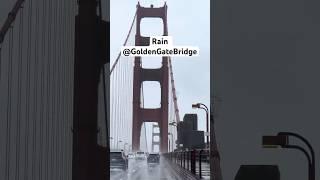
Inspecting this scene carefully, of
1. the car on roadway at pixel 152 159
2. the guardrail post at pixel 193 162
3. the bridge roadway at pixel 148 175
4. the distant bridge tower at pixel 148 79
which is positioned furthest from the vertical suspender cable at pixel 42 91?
the car on roadway at pixel 152 159

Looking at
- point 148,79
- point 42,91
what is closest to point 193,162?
point 42,91

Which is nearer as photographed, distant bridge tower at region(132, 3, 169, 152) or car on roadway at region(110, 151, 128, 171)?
car on roadway at region(110, 151, 128, 171)

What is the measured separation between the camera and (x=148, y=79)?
190 feet

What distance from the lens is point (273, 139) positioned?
715 cm

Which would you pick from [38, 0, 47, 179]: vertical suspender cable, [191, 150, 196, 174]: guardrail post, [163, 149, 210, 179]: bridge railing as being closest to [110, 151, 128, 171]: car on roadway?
[163, 149, 210, 179]: bridge railing

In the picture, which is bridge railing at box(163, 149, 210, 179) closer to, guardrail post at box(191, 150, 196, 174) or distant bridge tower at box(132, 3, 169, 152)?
guardrail post at box(191, 150, 196, 174)

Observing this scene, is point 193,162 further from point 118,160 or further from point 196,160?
point 118,160

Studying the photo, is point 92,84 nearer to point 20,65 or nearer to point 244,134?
point 20,65

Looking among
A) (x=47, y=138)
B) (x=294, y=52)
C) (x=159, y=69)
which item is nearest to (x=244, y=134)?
(x=294, y=52)

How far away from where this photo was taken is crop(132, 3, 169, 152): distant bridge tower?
5734cm

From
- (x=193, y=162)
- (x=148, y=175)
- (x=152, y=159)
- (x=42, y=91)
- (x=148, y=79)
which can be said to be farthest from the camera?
(x=152, y=159)

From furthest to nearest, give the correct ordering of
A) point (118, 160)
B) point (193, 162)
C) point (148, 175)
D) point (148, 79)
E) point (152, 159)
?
point (152, 159) → point (148, 79) → point (118, 160) → point (148, 175) → point (193, 162)

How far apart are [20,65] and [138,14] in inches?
2079

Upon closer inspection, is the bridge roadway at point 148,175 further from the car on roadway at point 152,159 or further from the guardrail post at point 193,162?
the car on roadway at point 152,159
